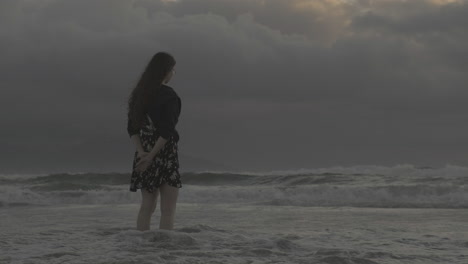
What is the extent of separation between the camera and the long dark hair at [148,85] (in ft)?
15.9

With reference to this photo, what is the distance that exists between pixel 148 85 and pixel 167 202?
3.60 ft

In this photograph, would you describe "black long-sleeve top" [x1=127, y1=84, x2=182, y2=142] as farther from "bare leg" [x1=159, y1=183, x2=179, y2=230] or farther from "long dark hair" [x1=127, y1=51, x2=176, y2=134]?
"bare leg" [x1=159, y1=183, x2=179, y2=230]

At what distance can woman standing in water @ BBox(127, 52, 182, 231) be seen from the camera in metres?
4.80

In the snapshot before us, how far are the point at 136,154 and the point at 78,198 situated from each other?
10.5 m

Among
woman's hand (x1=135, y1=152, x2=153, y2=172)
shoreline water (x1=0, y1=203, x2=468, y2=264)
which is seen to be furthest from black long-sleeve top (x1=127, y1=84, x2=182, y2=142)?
shoreline water (x1=0, y1=203, x2=468, y2=264)

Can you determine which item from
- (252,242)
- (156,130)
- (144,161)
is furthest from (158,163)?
(252,242)

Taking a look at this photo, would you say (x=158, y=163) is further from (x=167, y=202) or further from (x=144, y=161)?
(x=167, y=202)

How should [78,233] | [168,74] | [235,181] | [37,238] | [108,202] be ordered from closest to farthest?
[168,74] → [37,238] → [78,233] → [108,202] → [235,181]

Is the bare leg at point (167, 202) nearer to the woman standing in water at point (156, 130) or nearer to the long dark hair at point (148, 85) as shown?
the woman standing in water at point (156, 130)

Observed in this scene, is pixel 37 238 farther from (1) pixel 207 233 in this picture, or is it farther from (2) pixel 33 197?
(2) pixel 33 197

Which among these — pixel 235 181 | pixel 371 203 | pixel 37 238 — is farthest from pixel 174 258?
pixel 235 181

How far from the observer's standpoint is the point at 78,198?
48.7 ft

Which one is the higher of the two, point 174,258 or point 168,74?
point 168,74

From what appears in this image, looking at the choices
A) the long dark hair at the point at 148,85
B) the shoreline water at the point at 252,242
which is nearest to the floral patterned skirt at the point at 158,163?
the long dark hair at the point at 148,85
